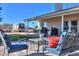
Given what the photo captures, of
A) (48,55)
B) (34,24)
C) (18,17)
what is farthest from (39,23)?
(48,55)

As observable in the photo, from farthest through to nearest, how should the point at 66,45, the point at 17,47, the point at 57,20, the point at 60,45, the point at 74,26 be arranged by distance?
the point at 57,20 < the point at 74,26 < the point at 17,47 < the point at 66,45 < the point at 60,45

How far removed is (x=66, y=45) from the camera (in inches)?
295

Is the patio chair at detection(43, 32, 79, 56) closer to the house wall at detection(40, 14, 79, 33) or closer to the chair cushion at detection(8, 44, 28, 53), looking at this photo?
the chair cushion at detection(8, 44, 28, 53)

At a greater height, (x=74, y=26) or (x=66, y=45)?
(x=74, y=26)

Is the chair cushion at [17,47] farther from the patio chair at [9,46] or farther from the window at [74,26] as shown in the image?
the window at [74,26]

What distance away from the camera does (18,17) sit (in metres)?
8.84

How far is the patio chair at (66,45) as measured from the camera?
23.9 ft

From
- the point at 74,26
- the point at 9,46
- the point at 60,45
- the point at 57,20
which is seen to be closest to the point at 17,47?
the point at 9,46

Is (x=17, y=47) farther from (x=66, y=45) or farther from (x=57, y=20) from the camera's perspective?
(x=57, y=20)

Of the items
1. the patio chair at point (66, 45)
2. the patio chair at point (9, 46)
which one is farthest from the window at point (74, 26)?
the patio chair at point (9, 46)

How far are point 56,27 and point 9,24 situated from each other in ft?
6.41

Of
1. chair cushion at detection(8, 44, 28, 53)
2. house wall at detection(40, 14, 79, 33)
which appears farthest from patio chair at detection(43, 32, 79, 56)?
house wall at detection(40, 14, 79, 33)

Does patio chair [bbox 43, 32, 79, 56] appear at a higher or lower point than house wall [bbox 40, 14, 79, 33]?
lower

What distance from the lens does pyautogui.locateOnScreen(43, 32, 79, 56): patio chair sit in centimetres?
727
